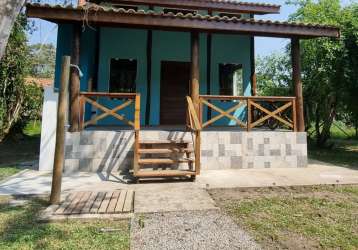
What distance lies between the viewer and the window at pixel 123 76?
8.55 meters

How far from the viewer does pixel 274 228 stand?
10.3ft

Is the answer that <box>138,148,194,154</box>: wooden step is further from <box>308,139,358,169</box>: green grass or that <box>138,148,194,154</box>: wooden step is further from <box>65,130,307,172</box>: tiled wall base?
<box>308,139,358,169</box>: green grass

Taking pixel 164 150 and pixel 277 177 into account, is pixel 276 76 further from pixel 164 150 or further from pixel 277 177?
pixel 164 150

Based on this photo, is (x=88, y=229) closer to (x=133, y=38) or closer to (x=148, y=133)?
(x=148, y=133)

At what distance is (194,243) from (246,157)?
4.12m

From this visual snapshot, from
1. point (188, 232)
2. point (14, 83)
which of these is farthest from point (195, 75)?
point (14, 83)

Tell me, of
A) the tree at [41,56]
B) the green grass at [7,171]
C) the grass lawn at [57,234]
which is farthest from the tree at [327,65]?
the green grass at [7,171]

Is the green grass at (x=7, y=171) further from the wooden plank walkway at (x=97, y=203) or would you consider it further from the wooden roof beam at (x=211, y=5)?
the wooden roof beam at (x=211, y=5)

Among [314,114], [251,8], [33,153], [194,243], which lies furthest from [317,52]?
[33,153]

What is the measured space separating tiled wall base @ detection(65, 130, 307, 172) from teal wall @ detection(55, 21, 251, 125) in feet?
7.71

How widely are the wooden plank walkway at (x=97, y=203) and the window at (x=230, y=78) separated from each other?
233 inches

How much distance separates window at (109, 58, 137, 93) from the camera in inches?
336

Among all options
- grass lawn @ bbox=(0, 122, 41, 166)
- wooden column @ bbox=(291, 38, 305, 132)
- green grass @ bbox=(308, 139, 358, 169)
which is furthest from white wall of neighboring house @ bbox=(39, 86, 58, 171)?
green grass @ bbox=(308, 139, 358, 169)

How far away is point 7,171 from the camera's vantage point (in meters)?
5.98
